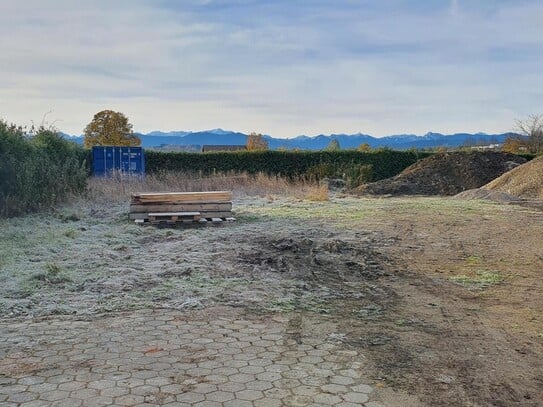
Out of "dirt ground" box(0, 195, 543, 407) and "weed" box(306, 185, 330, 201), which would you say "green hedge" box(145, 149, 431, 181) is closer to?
"weed" box(306, 185, 330, 201)

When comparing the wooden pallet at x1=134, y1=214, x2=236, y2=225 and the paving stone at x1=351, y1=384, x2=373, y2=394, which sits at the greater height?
the wooden pallet at x1=134, y1=214, x2=236, y2=225

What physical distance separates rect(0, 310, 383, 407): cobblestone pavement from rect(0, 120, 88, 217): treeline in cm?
674

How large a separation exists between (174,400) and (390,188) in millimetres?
17386

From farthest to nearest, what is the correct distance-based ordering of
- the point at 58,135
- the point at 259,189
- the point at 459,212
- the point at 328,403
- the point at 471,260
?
the point at 259,189
the point at 58,135
the point at 459,212
the point at 471,260
the point at 328,403

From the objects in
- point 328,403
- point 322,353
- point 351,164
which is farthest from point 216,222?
point 351,164

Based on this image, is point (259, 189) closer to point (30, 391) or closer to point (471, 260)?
point (471, 260)

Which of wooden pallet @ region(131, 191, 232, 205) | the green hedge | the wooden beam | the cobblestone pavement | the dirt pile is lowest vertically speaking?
the cobblestone pavement

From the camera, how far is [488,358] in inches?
150

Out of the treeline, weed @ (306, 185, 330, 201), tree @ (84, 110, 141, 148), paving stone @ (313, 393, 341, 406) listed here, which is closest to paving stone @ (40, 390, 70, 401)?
paving stone @ (313, 393, 341, 406)

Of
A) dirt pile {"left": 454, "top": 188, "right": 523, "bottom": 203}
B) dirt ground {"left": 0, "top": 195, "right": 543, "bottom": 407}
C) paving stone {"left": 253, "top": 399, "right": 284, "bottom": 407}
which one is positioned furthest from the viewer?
dirt pile {"left": 454, "top": 188, "right": 523, "bottom": 203}

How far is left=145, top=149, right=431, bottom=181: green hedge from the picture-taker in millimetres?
22969

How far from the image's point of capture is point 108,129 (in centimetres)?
3534

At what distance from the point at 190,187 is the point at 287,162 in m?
8.01

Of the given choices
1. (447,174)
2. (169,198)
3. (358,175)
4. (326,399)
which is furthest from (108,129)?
(326,399)
